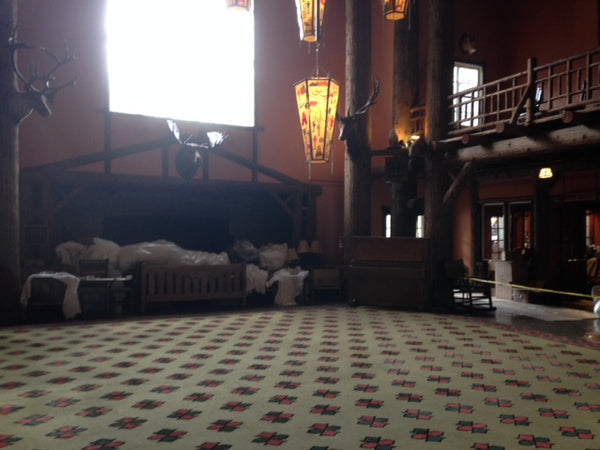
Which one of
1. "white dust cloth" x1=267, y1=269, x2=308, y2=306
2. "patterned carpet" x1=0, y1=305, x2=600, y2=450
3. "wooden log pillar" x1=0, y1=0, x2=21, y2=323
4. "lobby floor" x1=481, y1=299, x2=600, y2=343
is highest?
"wooden log pillar" x1=0, y1=0, x2=21, y2=323

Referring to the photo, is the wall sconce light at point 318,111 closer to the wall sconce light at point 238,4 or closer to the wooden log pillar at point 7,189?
the wall sconce light at point 238,4

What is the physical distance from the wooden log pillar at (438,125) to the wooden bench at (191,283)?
376cm

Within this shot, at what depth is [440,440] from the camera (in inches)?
153

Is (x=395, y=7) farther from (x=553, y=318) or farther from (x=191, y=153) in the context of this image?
(x=553, y=318)

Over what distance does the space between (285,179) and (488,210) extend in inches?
217

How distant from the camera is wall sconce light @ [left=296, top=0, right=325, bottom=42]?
321 inches

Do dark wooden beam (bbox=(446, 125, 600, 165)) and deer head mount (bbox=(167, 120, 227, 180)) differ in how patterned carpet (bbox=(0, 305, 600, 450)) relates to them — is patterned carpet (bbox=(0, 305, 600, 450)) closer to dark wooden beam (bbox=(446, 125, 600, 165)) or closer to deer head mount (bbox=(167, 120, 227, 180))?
dark wooden beam (bbox=(446, 125, 600, 165))

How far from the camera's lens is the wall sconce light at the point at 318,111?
9.14 metres

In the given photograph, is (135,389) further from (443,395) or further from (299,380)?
(443,395)

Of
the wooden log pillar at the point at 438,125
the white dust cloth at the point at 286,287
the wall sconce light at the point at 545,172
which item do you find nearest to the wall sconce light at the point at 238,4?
the wooden log pillar at the point at 438,125

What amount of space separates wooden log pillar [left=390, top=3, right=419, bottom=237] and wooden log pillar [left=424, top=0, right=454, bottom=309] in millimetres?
840

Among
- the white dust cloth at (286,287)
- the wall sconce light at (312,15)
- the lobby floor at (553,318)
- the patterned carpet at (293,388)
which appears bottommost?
the lobby floor at (553,318)

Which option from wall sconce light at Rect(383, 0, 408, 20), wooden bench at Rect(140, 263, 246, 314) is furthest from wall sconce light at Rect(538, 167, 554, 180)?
wooden bench at Rect(140, 263, 246, 314)

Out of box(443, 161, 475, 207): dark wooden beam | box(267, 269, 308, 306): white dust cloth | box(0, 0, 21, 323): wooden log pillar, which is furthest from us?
box(267, 269, 308, 306): white dust cloth
